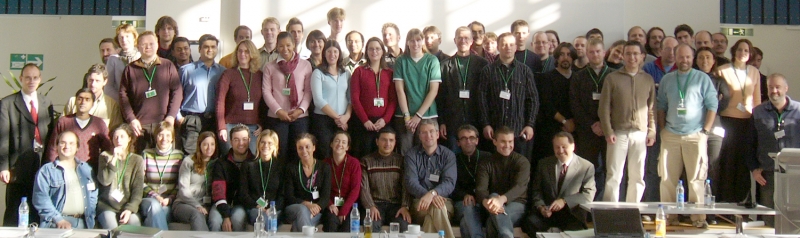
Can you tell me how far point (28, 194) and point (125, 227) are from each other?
2217 mm

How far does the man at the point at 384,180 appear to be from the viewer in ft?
17.5

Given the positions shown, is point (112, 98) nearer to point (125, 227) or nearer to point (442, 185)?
point (125, 227)

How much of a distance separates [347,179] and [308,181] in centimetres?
30

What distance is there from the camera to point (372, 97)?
5.57 m

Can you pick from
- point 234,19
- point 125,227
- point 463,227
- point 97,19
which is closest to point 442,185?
point 463,227

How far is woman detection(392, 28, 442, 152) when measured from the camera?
558 cm

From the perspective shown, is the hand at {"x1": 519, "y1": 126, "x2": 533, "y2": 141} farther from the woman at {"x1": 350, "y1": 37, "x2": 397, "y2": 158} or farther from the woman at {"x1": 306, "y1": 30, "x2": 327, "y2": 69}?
the woman at {"x1": 306, "y1": 30, "x2": 327, "y2": 69}

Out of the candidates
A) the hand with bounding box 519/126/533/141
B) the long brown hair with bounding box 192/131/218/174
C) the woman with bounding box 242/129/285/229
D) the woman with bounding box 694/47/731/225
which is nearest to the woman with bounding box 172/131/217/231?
the long brown hair with bounding box 192/131/218/174

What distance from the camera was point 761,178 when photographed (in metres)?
5.92

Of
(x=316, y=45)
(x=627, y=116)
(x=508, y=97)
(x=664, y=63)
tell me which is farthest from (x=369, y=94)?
(x=664, y=63)

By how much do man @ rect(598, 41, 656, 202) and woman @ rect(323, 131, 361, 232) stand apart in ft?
6.71

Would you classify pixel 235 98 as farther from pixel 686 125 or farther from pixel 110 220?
pixel 686 125

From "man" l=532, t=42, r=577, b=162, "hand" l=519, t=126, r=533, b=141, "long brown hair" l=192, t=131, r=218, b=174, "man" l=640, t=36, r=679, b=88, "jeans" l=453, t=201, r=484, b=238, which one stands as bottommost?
"jeans" l=453, t=201, r=484, b=238

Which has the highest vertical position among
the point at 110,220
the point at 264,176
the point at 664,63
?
the point at 664,63
